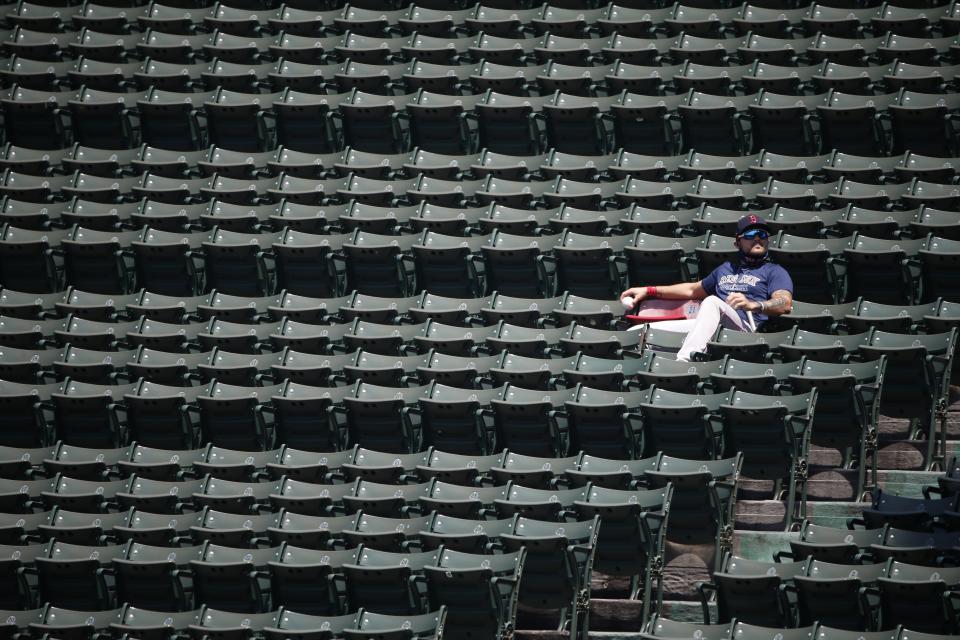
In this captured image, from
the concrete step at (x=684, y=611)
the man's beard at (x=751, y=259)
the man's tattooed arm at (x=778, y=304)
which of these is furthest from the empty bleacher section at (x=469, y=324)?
the man's beard at (x=751, y=259)

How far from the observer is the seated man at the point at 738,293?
24.9ft

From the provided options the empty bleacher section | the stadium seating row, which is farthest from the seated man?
the stadium seating row

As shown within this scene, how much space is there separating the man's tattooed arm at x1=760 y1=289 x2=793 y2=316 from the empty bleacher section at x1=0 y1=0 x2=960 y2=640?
0.41 ft

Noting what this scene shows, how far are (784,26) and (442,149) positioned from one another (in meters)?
2.46

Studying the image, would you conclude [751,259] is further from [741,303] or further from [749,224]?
[741,303]

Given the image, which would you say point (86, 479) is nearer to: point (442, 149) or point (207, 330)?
point (207, 330)

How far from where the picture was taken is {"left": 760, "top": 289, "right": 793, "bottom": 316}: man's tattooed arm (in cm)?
761

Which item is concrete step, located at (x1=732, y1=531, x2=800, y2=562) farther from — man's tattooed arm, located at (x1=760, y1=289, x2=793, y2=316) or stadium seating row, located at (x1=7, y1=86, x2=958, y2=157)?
stadium seating row, located at (x1=7, y1=86, x2=958, y2=157)

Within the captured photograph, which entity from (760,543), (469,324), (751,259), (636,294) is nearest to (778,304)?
(751,259)

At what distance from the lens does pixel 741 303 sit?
7582mm

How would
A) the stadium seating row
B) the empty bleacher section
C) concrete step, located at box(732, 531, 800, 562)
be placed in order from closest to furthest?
1. the empty bleacher section
2. concrete step, located at box(732, 531, 800, 562)
3. the stadium seating row

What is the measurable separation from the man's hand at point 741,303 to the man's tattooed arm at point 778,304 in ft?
0.14

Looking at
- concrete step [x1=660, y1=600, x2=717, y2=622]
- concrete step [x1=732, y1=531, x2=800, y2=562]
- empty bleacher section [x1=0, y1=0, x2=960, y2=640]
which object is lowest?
concrete step [x1=660, y1=600, x2=717, y2=622]

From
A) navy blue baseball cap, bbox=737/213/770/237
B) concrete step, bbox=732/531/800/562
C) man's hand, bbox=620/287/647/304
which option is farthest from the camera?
man's hand, bbox=620/287/647/304
